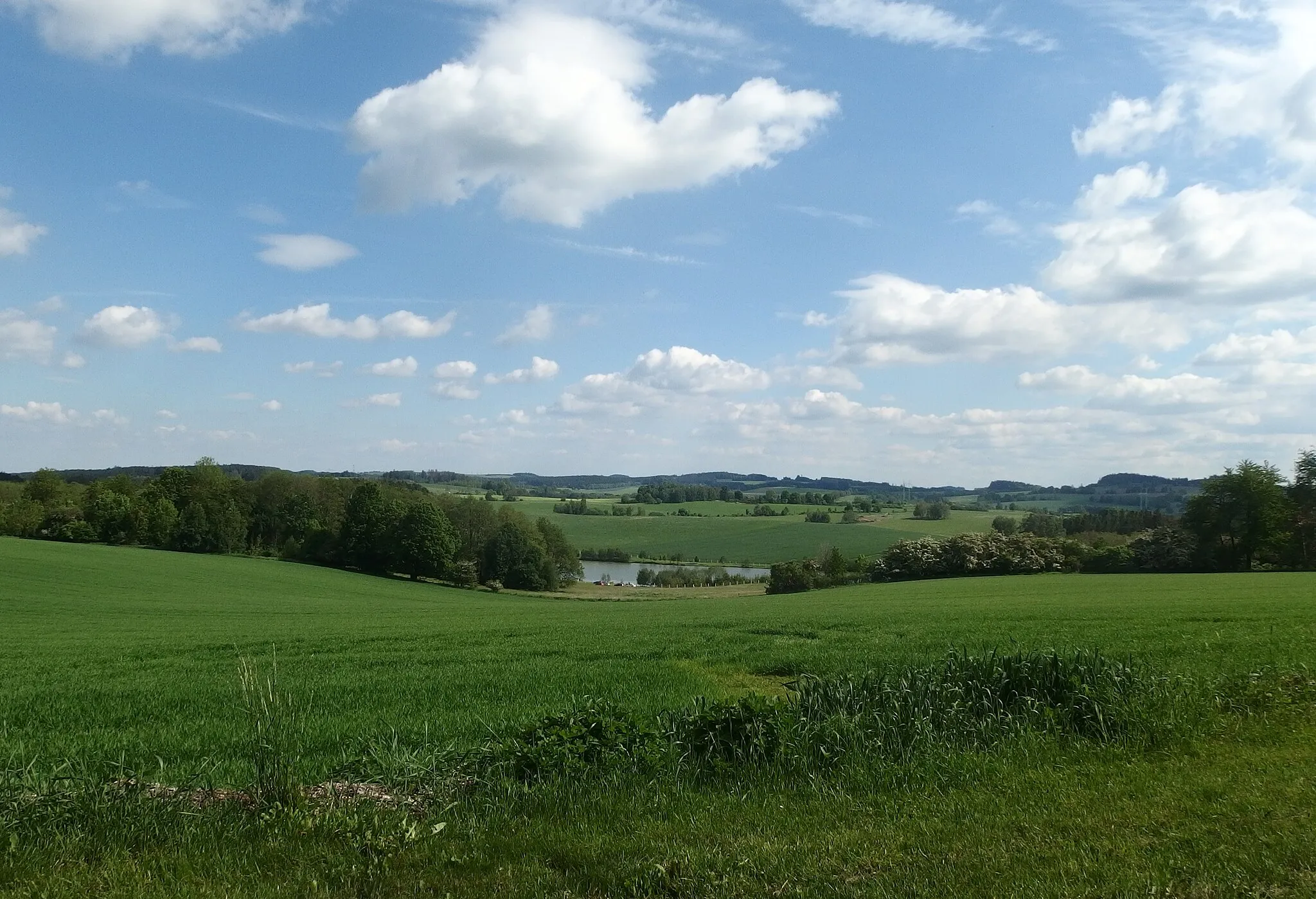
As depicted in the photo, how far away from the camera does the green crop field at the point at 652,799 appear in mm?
4758

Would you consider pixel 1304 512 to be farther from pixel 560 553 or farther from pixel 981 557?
pixel 560 553

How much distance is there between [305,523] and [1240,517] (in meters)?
91.5

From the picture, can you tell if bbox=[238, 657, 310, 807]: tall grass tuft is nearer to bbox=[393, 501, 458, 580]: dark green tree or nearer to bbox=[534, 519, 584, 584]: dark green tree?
bbox=[393, 501, 458, 580]: dark green tree

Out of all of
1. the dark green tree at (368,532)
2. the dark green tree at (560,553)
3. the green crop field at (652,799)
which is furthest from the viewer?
the dark green tree at (560,553)

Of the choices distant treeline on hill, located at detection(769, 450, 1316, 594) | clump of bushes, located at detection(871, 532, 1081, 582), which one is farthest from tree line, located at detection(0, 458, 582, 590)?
clump of bushes, located at detection(871, 532, 1081, 582)

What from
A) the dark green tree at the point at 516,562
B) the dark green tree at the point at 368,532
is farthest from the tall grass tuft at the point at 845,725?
the dark green tree at the point at 516,562

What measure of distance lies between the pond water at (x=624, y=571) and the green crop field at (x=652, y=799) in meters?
89.3

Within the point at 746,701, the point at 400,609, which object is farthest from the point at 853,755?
the point at 400,609

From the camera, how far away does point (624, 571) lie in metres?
122

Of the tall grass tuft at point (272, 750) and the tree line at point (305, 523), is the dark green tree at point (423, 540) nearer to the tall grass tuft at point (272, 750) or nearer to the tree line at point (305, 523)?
the tree line at point (305, 523)

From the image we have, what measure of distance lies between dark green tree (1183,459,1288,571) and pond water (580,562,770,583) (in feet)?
179

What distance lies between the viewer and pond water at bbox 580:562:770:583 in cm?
11344

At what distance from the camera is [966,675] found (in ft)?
29.4

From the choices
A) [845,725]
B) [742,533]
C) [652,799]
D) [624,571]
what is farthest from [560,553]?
[652,799]
